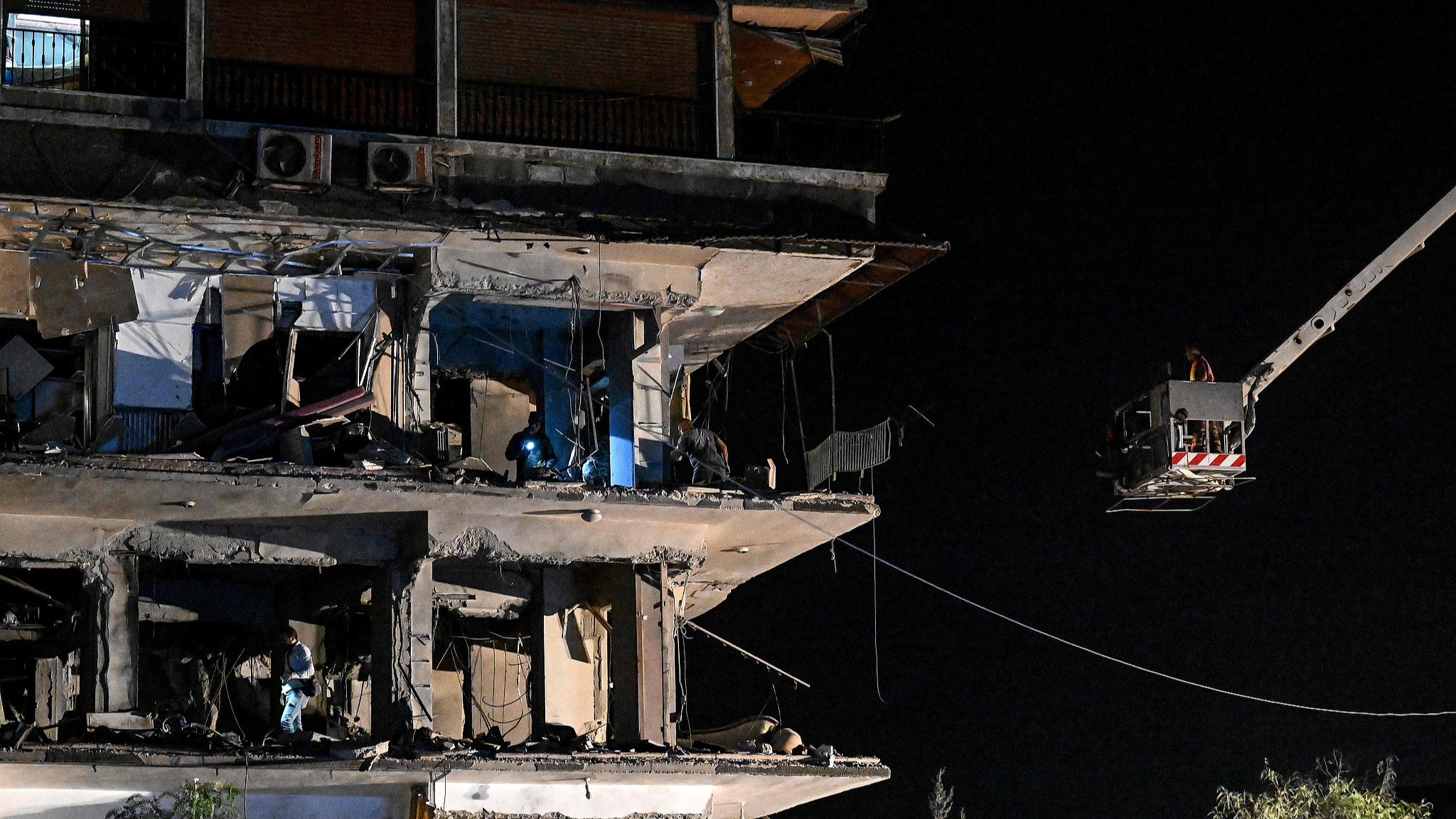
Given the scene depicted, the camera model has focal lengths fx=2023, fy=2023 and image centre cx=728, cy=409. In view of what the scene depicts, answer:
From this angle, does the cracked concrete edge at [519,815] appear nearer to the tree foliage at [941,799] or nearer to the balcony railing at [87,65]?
the tree foliage at [941,799]

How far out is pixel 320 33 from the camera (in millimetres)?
33000

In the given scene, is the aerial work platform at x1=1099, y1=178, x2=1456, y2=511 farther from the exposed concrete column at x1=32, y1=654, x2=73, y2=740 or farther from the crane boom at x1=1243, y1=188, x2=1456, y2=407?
the exposed concrete column at x1=32, y1=654, x2=73, y2=740

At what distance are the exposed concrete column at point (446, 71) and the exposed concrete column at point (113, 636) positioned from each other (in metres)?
8.74

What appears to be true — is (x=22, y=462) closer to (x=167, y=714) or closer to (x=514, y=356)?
(x=167, y=714)

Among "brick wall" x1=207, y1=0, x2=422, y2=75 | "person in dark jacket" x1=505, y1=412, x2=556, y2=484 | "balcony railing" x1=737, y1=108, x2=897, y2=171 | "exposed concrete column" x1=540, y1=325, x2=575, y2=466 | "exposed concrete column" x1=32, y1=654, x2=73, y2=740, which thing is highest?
"brick wall" x1=207, y1=0, x2=422, y2=75

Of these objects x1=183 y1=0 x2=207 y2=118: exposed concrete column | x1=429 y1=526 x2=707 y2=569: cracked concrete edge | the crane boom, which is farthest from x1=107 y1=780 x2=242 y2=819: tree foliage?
the crane boom

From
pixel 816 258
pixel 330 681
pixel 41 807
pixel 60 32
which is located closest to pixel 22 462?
pixel 41 807

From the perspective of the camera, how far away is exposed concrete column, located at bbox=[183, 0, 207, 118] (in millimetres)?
32062

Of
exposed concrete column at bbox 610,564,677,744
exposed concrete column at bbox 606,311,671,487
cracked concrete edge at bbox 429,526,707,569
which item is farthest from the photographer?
exposed concrete column at bbox 606,311,671,487

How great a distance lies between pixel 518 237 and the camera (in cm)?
3334

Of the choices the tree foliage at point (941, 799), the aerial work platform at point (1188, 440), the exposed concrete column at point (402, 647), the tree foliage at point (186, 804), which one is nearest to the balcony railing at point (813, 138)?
the aerial work platform at point (1188, 440)

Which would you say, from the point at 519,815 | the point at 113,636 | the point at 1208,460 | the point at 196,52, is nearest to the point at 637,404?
the point at 519,815

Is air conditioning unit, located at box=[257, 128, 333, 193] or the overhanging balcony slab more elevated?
air conditioning unit, located at box=[257, 128, 333, 193]

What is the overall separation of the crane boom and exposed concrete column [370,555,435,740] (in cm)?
1654
